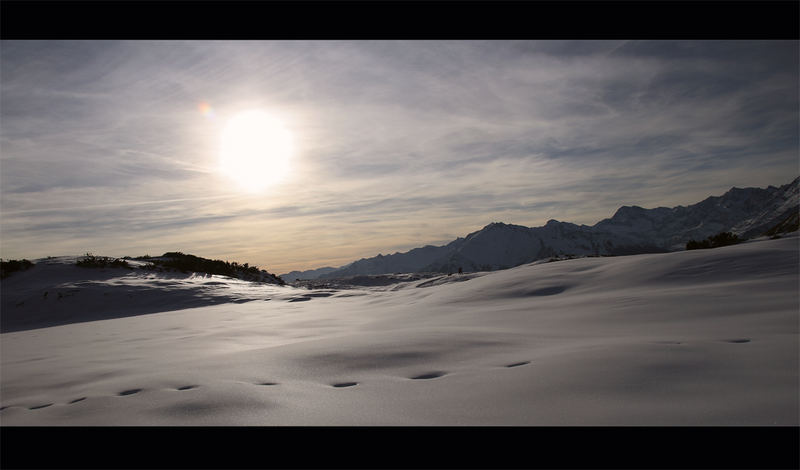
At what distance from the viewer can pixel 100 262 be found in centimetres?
1282

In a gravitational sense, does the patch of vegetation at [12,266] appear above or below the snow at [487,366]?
above

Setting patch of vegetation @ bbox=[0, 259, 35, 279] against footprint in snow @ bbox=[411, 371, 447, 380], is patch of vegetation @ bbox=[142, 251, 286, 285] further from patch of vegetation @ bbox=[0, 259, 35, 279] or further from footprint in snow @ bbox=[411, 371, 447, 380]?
footprint in snow @ bbox=[411, 371, 447, 380]

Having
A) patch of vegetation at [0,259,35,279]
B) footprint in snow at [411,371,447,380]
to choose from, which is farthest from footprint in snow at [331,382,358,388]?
patch of vegetation at [0,259,35,279]

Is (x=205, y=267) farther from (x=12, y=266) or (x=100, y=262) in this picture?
(x=12, y=266)

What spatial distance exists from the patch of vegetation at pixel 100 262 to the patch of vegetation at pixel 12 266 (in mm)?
1164

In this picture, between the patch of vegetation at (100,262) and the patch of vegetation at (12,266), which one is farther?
the patch of vegetation at (100,262)

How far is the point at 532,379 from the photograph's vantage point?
185 cm

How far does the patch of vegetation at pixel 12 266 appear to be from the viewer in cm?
1100

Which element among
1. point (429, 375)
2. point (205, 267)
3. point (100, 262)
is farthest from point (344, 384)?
point (205, 267)

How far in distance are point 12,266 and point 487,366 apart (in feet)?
49.3

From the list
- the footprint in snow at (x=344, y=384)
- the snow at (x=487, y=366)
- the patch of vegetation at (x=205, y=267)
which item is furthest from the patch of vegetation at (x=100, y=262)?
the footprint in snow at (x=344, y=384)

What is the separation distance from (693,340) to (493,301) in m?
3.54

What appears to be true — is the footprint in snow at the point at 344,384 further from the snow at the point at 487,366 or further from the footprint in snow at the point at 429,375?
the footprint in snow at the point at 429,375

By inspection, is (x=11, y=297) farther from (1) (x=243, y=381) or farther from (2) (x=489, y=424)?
(2) (x=489, y=424)
